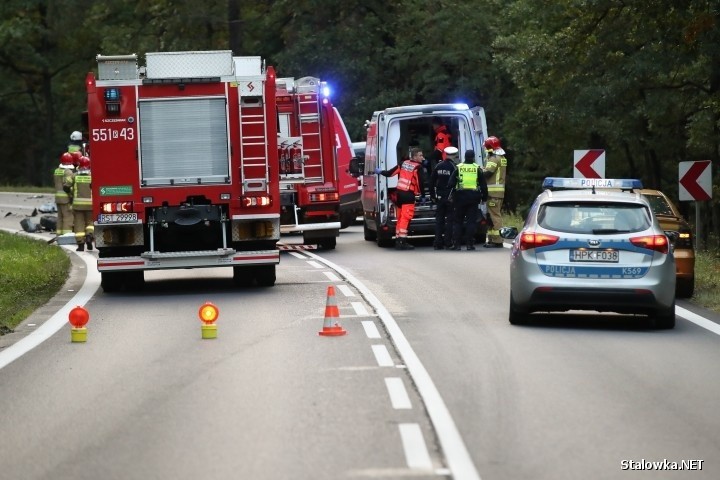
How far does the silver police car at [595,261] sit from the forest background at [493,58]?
9.54m

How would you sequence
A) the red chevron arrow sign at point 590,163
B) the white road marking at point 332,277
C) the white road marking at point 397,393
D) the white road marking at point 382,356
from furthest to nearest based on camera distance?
the red chevron arrow sign at point 590,163
the white road marking at point 332,277
the white road marking at point 382,356
the white road marking at point 397,393

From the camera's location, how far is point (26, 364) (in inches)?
500

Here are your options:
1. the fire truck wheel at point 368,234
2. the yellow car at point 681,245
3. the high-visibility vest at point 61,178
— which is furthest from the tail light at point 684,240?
the high-visibility vest at point 61,178

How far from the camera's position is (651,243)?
14.8 meters

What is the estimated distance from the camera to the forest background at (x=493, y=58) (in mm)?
32000

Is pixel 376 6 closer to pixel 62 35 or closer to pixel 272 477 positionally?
pixel 62 35

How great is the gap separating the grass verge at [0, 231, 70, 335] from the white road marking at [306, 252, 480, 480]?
13.7ft

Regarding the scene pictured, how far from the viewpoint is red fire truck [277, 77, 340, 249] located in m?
26.8

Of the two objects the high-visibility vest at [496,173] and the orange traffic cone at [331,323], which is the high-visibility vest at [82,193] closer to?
the high-visibility vest at [496,173]

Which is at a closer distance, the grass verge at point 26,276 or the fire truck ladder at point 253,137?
the grass verge at point 26,276

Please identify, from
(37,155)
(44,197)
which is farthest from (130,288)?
(37,155)

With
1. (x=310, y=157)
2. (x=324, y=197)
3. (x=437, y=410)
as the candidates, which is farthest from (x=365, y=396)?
(x=310, y=157)

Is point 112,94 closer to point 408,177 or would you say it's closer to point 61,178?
point 408,177

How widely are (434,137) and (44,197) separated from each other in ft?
87.2
